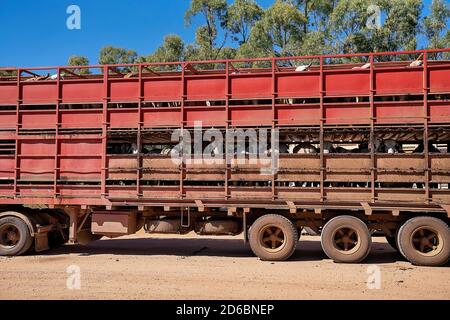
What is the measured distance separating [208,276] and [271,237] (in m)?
1.86

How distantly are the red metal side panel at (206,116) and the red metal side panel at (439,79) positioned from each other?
3.94 meters

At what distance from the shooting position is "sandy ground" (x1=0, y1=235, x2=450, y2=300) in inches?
235

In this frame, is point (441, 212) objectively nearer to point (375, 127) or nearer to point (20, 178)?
point (375, 127)

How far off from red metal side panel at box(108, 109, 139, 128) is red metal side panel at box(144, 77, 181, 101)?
1.46ft

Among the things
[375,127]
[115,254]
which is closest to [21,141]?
[115,254]

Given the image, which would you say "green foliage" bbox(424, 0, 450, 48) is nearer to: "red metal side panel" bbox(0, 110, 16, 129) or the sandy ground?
the sandy ground

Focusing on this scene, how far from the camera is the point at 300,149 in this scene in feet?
29.9

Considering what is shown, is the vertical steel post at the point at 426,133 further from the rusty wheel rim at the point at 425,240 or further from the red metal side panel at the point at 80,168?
the red metal side panel at the point at 80,168

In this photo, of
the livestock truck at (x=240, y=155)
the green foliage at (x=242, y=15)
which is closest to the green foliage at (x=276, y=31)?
the green foliage at (x=242, y=15)

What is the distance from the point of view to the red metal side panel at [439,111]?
7.84m

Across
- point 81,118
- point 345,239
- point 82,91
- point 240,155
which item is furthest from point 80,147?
point 345,239

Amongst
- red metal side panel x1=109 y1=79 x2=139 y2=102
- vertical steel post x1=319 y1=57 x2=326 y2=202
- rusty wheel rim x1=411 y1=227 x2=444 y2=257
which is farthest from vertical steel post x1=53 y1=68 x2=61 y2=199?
rusty wheel rim x1=411 y1=227 x2=444 y2=257

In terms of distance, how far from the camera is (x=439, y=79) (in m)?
7.95

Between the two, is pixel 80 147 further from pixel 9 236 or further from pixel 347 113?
pixel 347 113
